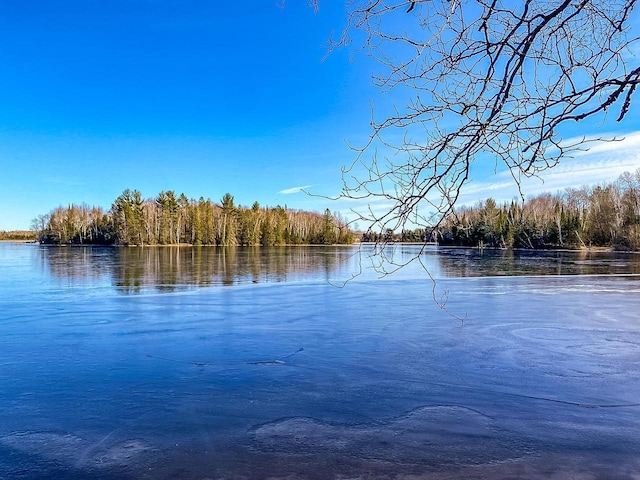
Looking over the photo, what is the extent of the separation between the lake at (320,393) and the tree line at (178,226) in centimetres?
6771

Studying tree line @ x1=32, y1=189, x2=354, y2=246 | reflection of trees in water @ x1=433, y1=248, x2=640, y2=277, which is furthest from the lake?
tree line @ x1=32, y1=189, x2=354, y2=246

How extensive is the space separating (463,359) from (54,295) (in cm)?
1186

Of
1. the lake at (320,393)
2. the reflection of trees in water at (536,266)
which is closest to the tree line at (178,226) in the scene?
the reflection of trees in water at (536,266)

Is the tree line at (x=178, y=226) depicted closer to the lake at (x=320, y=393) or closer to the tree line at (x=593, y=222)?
the tree line at (x=593, y=222)

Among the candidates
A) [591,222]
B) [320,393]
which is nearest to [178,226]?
[591,222]

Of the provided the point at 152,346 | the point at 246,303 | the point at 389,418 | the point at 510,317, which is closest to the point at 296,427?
the point at 389,418

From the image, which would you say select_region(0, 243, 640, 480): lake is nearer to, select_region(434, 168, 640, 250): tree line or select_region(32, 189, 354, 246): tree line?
select_region(434, 168, 640, 250): tree line

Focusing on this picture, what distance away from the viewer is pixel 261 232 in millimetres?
87938

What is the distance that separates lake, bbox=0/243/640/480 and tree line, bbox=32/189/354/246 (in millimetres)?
67709

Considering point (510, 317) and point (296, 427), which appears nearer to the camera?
point (296, 427)

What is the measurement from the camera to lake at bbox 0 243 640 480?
12.9 ft

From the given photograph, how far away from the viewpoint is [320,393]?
18.1ft

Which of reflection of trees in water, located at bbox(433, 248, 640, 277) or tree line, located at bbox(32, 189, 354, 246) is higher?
tree line, located at bbox(32, 189, 354, 246)

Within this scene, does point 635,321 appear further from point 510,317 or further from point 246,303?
point 246,303
